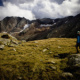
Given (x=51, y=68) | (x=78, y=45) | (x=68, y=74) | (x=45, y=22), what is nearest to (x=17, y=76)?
(x=51, y=68)

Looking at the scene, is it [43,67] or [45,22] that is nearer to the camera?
[43,67]

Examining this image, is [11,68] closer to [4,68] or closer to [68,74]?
[4,68]

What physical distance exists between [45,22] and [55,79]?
121374 mm

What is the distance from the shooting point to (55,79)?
154 inches

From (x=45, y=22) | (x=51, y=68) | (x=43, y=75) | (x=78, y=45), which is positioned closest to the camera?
(x=43, y=75)

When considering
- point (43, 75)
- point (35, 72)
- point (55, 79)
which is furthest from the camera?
point (35, 72)

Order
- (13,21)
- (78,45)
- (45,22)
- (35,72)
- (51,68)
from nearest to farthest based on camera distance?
(35,72), (51,68), (78,45), (45,22), (13,21)

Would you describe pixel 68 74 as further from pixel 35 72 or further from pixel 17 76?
pixel 17 76

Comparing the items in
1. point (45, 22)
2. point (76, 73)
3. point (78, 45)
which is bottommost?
point (76, 73)

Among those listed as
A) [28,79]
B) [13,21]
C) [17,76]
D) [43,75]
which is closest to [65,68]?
[43,75]

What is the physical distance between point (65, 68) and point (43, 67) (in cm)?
144

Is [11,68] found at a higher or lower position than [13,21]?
lower

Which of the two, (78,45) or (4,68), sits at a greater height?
(78,45)

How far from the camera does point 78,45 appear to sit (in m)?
6.81
